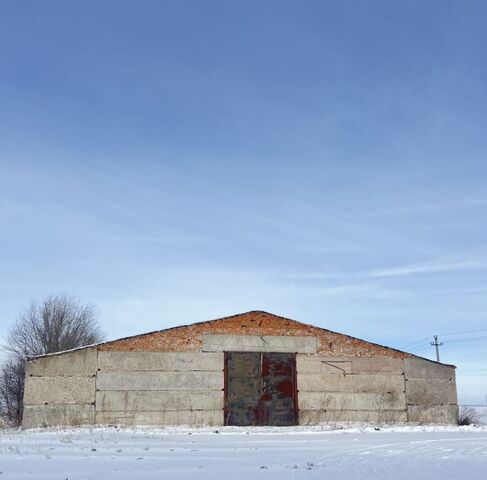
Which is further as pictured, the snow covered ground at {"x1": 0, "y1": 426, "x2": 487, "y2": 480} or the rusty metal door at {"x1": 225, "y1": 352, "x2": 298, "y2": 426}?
the rusty metal door at {"x1": 225, "y1": 352, "x2": 298, "y2": 426}

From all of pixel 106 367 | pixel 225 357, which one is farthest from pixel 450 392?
pixel 106 367

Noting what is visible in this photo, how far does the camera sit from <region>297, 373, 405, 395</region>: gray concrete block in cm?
2289

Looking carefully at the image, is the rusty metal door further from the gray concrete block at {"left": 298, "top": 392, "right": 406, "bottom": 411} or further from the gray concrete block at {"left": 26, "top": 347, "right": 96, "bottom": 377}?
the gray concrete block at {"left": 26, "top": 347, "right": 96, "bottom": 377}

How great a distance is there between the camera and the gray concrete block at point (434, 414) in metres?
23.5

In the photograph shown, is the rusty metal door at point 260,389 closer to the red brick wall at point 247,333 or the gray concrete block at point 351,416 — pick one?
the gray concrete block at point 351,416

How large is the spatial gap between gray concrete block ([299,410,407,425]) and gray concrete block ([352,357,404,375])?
1.50 metres

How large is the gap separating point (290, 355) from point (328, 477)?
48.5ft

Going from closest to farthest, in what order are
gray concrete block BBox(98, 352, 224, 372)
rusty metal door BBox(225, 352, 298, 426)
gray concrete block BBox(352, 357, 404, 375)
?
gray concrete block BBox(98, 352, 224, 372) < rusty metal door BBox(225, 352, 298, 426) < gray concrete block BBox(352, 357, 404, 375)

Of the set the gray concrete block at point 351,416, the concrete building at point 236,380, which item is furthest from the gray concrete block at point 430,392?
the gray concrete block at point 351,416

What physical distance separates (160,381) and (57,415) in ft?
12.1

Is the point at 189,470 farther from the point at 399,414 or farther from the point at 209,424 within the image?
the point at 399,414

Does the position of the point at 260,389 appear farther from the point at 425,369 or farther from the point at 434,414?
the point at 434,414

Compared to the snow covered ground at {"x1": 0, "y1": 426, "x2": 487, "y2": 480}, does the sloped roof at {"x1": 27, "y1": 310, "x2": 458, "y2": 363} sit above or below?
above

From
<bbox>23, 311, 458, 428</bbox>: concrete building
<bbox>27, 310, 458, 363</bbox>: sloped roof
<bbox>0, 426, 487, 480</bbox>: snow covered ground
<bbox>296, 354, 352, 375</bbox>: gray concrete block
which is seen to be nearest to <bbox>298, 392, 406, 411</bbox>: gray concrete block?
<bbox>23, 311, 458, 428</bbox>: concrete building
